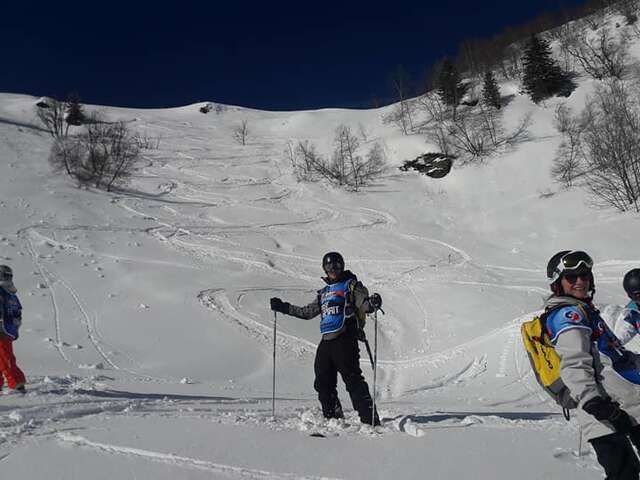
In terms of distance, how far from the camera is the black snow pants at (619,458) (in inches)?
107

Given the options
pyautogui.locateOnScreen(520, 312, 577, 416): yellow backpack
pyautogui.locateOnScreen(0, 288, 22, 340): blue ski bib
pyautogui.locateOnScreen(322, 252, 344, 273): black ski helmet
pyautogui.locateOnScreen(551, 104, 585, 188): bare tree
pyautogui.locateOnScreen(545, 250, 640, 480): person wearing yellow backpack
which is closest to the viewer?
pyautogui.locateOnScreen(545, 250, 640, 480): person wearing yellow backpack

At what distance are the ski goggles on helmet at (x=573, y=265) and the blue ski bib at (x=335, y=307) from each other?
2378 mm

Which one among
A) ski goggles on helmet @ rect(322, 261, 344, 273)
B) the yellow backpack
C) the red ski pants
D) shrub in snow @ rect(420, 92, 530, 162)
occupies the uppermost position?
shrub in snow @ rect(420, 92, 530, 162)

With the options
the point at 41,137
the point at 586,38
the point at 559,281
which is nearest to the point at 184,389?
the point at 559,281

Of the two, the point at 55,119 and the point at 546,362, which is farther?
the point at 55,119

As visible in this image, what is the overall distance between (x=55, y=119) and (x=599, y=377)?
55.5 m

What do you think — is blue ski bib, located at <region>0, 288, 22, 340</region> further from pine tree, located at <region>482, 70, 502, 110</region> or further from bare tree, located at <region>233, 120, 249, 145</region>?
bare tree, located at <region>233, 120, 249, 145</region>

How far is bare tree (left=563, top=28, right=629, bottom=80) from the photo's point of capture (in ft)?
140

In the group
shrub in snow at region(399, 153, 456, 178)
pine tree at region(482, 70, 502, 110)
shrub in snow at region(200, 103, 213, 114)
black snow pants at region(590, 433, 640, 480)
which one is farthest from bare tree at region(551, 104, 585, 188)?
shrub in snow at region(200, 103, 213, 114)

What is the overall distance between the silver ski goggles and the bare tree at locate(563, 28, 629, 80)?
154ft

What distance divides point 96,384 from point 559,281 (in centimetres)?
654

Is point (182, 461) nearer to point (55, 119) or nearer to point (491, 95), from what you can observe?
point (491, 95)

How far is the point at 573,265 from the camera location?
9.68ft

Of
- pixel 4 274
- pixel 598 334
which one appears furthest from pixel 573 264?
pixel 4 274
